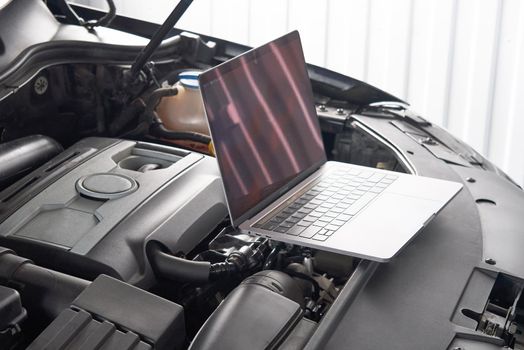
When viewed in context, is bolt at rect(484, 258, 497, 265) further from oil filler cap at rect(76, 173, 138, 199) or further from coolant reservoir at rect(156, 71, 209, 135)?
coolant reservoir at rect(156, 71, 209, 135)

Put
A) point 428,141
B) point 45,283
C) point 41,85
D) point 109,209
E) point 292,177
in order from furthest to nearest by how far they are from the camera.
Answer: point 428,141 < point 41,85 < point 292,177 < point 109,209 < point 45,283

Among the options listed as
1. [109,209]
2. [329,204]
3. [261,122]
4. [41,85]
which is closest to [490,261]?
[329,204]

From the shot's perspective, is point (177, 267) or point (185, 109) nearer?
point (177, 267)

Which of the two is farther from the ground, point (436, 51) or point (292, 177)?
point (436, 51)

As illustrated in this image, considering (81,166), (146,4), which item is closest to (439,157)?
(81,166)

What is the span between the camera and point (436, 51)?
6.61 feet

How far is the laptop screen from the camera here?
945 millimetres

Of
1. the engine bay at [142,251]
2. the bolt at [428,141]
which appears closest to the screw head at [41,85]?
the engine bay at [142,251]

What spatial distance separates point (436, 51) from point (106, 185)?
128cm

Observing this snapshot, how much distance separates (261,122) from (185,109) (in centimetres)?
38

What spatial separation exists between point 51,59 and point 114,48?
0.14 metres

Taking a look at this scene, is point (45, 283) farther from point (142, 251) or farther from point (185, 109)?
point (185, 109)

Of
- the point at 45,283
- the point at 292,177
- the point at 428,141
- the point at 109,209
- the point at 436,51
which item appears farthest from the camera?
the point at 436,51

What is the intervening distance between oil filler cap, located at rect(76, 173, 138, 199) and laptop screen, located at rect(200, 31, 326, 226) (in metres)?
0.17
